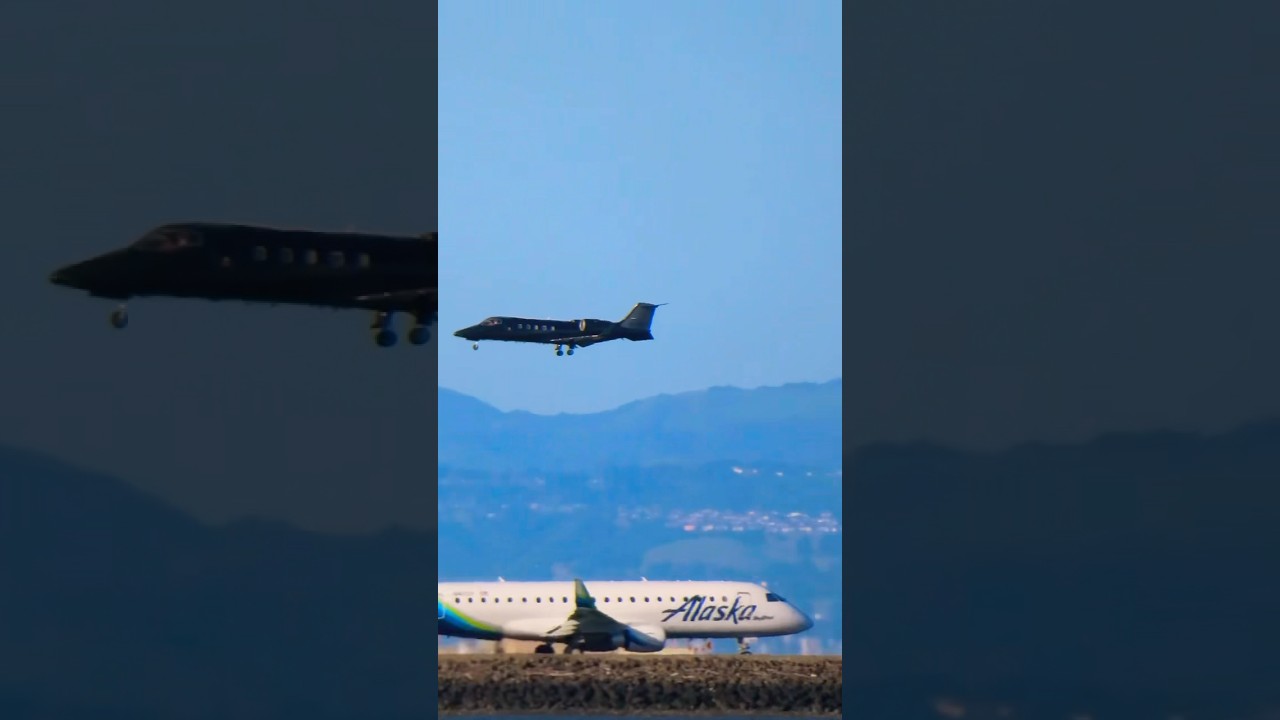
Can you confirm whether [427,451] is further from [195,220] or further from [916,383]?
[916,383]

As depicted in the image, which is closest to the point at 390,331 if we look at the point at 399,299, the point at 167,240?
the point at 399,299

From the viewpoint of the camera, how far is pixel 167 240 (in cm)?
495

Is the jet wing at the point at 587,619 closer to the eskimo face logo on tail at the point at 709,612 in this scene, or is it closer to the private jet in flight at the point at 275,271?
the eskimo face logo on tail at the point at 709,612

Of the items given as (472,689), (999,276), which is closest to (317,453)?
(999,276)

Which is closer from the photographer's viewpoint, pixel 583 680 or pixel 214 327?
pixel 214 327

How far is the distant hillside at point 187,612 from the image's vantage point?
485 cm

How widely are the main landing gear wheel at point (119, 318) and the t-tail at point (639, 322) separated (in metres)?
12.0

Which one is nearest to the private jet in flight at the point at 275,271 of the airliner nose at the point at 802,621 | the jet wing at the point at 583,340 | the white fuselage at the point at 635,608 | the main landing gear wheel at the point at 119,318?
the main landing gear wheel at the point at 119,318

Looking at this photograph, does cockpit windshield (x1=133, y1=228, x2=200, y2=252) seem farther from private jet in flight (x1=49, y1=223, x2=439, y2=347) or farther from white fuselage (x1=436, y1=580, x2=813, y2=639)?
white fuselage (x1=436, y1=580, x2=813, y2=639)

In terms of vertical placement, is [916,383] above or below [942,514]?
above

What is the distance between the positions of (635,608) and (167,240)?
12338 mm

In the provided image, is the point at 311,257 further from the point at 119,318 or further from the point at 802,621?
the point at 802,621

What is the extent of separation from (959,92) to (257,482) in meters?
2.43

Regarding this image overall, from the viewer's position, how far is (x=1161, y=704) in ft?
16.3
